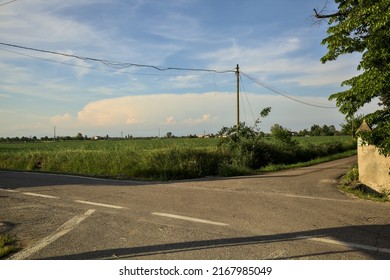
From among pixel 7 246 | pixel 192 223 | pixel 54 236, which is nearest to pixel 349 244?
pixel 192 223

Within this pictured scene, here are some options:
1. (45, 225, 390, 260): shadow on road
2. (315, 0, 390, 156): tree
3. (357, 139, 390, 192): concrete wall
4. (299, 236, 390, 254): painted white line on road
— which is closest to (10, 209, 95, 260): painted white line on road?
(45, 225, 390, 260): shadow on road

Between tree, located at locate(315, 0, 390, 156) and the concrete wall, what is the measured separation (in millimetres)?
2771

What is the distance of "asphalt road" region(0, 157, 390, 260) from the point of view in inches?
198

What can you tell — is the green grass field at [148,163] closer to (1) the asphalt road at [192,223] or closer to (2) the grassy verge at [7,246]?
(1) the asphalt road at [192,223]

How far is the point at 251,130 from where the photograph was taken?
22453mm

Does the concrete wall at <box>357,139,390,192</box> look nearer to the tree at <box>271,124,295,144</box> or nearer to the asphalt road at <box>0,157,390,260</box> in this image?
the asphalt road at <box>0,157,390,260</box>

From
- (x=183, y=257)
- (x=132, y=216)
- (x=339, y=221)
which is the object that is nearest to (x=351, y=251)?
(x=339, y=221)

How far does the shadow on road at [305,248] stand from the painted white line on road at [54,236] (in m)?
0.52

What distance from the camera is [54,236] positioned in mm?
5840

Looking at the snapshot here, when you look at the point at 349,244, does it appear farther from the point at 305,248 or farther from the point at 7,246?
the point at 7,246

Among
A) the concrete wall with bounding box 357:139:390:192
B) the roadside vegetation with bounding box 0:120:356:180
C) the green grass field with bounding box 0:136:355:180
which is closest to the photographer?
the concrete wall with bounding box 357:139:390:192

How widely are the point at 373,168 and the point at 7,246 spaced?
1181 cm

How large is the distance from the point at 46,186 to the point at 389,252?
10.3m

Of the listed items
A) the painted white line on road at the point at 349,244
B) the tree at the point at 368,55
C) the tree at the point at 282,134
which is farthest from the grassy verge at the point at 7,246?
the tree at the point at 282,134
